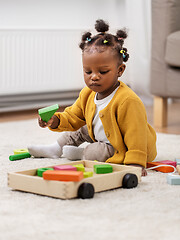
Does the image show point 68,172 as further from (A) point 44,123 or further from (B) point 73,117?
(B) point 73,117

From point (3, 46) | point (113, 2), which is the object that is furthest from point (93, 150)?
point (113, 2)

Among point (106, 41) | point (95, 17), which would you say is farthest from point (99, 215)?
point (95, 17)

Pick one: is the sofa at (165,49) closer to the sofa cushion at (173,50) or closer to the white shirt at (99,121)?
the sofa cushion at (173,50)

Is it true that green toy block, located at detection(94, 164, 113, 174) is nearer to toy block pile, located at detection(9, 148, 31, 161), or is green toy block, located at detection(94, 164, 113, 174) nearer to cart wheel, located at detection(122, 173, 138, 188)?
cart wheel, located at detection(122, 173, 138, 188)

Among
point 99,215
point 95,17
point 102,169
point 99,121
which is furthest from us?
point 95,17

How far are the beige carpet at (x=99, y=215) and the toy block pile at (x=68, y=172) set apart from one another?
50 millimetres

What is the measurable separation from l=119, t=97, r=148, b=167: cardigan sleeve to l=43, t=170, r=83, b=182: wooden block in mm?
289

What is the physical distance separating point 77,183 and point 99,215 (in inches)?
4.8

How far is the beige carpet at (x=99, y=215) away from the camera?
790mm

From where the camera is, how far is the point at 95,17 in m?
3.17

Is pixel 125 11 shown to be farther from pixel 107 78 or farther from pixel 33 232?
pixel 33 232

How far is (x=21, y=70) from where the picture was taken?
2777 mm

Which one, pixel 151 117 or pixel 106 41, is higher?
pixel 106 41

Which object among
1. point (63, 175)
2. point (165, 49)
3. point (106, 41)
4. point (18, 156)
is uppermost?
point (106, 41)
